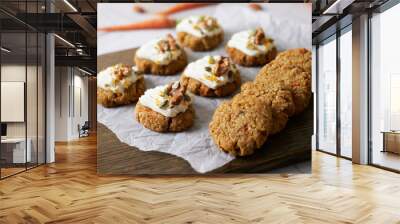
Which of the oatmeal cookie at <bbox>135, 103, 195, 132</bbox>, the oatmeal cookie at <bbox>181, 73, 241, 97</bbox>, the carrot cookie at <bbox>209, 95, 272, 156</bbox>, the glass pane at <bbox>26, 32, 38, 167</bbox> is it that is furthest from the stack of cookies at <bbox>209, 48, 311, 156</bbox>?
the glass pane at <bbox>26, 32, 38, 167</bbox>

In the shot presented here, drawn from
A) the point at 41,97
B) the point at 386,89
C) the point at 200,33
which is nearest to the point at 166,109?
the point at 200,33

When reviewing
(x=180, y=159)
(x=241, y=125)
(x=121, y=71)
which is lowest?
(x=180, y=159)

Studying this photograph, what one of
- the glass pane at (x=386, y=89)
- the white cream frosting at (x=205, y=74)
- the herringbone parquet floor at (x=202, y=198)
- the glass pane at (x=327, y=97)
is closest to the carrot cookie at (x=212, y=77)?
the white cream frosting at (x=205, y=74)

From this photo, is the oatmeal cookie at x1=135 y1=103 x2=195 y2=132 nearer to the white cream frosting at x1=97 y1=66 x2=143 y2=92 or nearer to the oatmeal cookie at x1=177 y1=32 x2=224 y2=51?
the white cream frosting at x1=97 y1=66 x2=143 y2=92

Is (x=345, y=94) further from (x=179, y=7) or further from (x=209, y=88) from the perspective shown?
(x=179, y=7)

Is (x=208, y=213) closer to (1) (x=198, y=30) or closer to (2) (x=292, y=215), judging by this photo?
(2) (x=292, y=215)

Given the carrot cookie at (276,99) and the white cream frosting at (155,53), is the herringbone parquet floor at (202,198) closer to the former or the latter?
the carrot cookie at (276,99)
